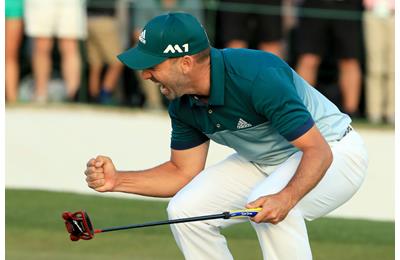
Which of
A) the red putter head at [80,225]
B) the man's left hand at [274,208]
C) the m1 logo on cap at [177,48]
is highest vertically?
the m1 logo on cap at [177,48]

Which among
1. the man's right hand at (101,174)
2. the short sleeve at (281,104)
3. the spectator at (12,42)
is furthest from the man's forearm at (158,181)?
the spectator at (12,42)

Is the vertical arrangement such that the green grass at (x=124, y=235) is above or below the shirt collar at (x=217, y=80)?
below

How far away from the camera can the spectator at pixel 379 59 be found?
52.3 feet

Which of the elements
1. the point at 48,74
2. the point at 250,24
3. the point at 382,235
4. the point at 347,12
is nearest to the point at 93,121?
the point at 48,74

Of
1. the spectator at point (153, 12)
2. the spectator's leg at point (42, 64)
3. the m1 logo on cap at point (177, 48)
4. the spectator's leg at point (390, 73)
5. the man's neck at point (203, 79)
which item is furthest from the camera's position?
the spectator's leg at point (42, 64)

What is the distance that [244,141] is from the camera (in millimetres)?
7418

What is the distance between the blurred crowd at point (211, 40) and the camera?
16.2m

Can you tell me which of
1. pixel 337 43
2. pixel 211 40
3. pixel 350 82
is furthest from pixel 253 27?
pixel 350 82

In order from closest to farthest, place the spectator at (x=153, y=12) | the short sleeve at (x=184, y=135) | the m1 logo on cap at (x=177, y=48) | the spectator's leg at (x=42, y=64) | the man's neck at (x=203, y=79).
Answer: the m1 logo on cap at (x=177, y=48), the man's neck at (x=203, y=79), the short sleeve at (x=184, y=135), the spectator at (x=153, y=12), the spectator's leg at (x=42, y=64)

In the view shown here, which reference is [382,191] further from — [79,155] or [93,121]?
[93,121]

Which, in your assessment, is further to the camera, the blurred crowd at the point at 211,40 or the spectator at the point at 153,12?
the spectator at the point at 153,12

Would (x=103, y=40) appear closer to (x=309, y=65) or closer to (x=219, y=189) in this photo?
(x=309, y=65)

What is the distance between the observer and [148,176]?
7852 mm

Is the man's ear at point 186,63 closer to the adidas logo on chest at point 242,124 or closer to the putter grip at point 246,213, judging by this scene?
the adidas logo on chest at point 242,124
